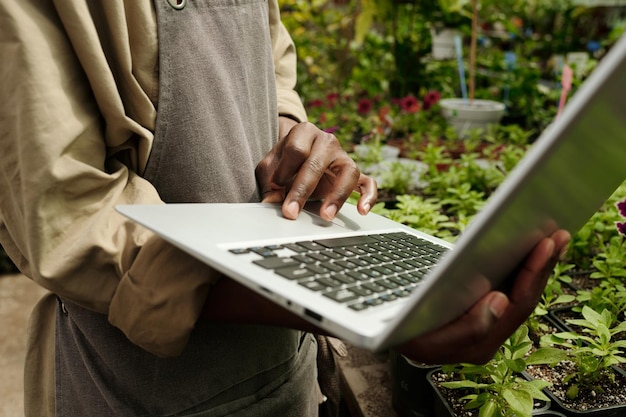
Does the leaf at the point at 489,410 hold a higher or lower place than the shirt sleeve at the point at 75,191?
lower

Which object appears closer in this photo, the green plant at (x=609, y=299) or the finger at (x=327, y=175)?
the finger at (x=327, y=175)

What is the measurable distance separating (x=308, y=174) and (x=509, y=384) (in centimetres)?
49

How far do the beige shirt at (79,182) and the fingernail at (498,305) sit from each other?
11.4 inches

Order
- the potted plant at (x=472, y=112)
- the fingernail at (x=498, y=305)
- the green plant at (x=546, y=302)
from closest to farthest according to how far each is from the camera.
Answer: the fingernail at (x=498, y=305)
the green plant at (x=546, y=302)
the potted plant at (x=472, y=112)

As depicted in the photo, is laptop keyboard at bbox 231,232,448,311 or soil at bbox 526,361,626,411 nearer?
laptop keyboard at bbox 231,232,448,311

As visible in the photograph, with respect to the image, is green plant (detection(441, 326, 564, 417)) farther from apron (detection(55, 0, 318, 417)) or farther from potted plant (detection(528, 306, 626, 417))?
apron (detection(55, 0, 318, 417))

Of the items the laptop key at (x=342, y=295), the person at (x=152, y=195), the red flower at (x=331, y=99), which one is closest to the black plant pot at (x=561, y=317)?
the person at (x=152, y=195)

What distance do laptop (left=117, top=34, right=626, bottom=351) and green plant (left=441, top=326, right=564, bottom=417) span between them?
0.31 meters

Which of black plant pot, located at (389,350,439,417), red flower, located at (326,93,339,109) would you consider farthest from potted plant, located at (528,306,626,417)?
red flower, located at (326,93,339,109)

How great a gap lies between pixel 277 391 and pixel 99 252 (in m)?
0.39

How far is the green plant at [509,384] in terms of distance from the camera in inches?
34.4

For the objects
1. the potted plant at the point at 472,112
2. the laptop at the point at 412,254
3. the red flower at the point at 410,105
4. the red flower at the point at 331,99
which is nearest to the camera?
the laptop at the point at 412,254

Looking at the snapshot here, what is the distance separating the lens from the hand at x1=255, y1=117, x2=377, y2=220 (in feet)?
2.49

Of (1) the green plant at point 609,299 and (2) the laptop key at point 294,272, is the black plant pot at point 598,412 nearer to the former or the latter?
(1) the green plant at point 609,299
